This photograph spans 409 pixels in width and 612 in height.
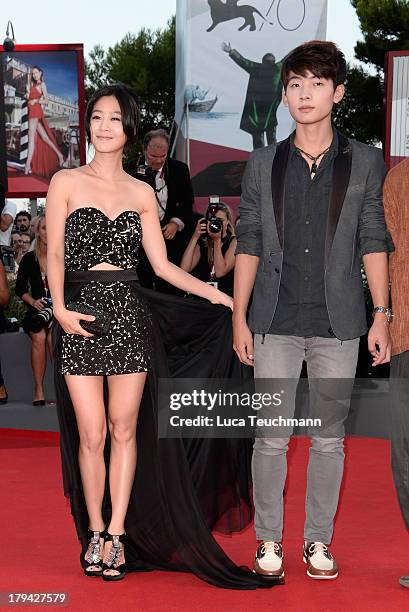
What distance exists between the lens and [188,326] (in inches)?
167

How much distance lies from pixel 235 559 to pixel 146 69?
93.2 ft

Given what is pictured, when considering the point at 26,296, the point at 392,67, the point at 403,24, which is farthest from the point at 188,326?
the point at 403,24

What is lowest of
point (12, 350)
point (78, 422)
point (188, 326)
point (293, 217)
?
point (12, 350)

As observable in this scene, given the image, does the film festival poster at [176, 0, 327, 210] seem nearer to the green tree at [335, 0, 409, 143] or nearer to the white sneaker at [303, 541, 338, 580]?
the white sneaker at [303, 541, 338, 580]

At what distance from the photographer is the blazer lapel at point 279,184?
3879mm

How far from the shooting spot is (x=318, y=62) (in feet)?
12.6

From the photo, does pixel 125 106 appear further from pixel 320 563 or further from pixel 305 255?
pixel 320 563

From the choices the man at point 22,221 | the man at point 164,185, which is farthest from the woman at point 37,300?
the man at point 22,221

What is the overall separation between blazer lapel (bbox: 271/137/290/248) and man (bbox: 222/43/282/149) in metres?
8.29

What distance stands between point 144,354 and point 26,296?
4755 millimetres

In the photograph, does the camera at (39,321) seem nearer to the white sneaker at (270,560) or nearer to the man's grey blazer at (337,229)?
the man's grey blazer at (337,229)

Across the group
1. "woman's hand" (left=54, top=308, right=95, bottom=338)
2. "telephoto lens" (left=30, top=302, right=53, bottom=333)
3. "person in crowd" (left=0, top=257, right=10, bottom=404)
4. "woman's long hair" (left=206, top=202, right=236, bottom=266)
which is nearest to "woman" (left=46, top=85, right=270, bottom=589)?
"woman's hand" (left=54, top=308, right=95, bottom=338)

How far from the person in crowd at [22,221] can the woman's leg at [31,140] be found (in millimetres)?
2005

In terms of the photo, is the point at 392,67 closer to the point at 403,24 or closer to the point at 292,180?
the point at 292,180
